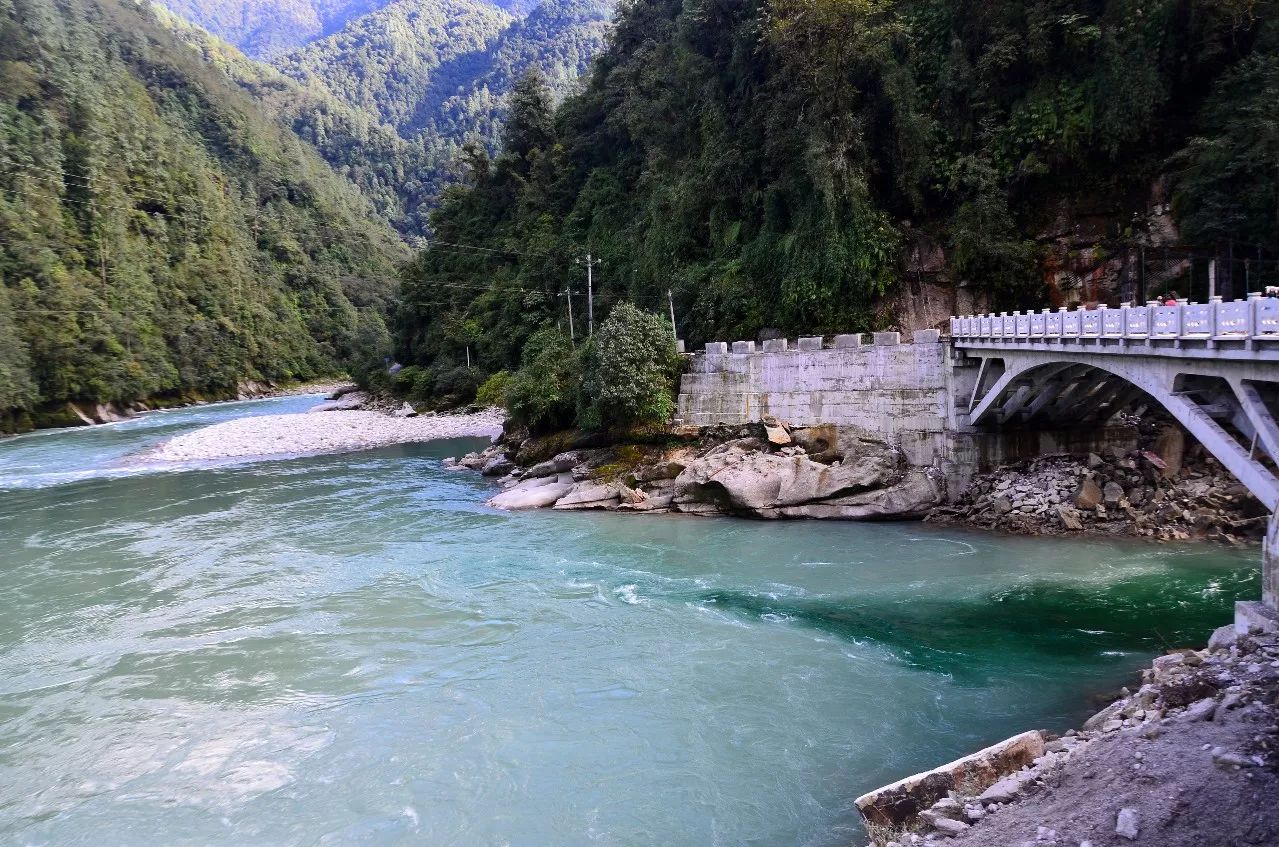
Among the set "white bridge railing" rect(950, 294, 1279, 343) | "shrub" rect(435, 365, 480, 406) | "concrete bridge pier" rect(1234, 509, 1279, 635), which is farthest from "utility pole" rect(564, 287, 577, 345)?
"concrete bridge pier" rect(1234, 509, 1279, 635)

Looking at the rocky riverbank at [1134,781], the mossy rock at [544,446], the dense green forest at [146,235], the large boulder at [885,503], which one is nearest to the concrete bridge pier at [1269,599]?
the rocky riverbank at [1134,781]

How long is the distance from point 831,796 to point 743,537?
37.6 feet

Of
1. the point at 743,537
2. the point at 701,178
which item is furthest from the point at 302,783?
the point at 701,178

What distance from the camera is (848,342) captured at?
74.7 ft

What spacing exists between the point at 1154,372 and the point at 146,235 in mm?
83031

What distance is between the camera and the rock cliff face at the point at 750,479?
21.5 meters

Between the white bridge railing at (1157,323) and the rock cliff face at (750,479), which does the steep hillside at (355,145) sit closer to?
the rock cliff face at (750,479)

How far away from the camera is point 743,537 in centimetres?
2019

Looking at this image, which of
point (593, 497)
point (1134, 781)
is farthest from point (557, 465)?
point (1134, 781)

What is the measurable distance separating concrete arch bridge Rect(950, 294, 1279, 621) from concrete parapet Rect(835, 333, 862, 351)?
8.97 feet

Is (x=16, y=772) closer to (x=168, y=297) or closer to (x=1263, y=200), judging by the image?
(x=1263, y=200)

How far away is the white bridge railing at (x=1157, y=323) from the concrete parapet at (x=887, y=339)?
3.03m

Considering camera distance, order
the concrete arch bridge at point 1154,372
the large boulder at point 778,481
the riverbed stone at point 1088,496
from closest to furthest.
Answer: the concrete arch bridge at point 1154,372, the riverbed stone at point 1088,496, the large boulder at point 778,481

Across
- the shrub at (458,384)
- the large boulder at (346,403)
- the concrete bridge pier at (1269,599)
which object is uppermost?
the shrub at (458,384)
